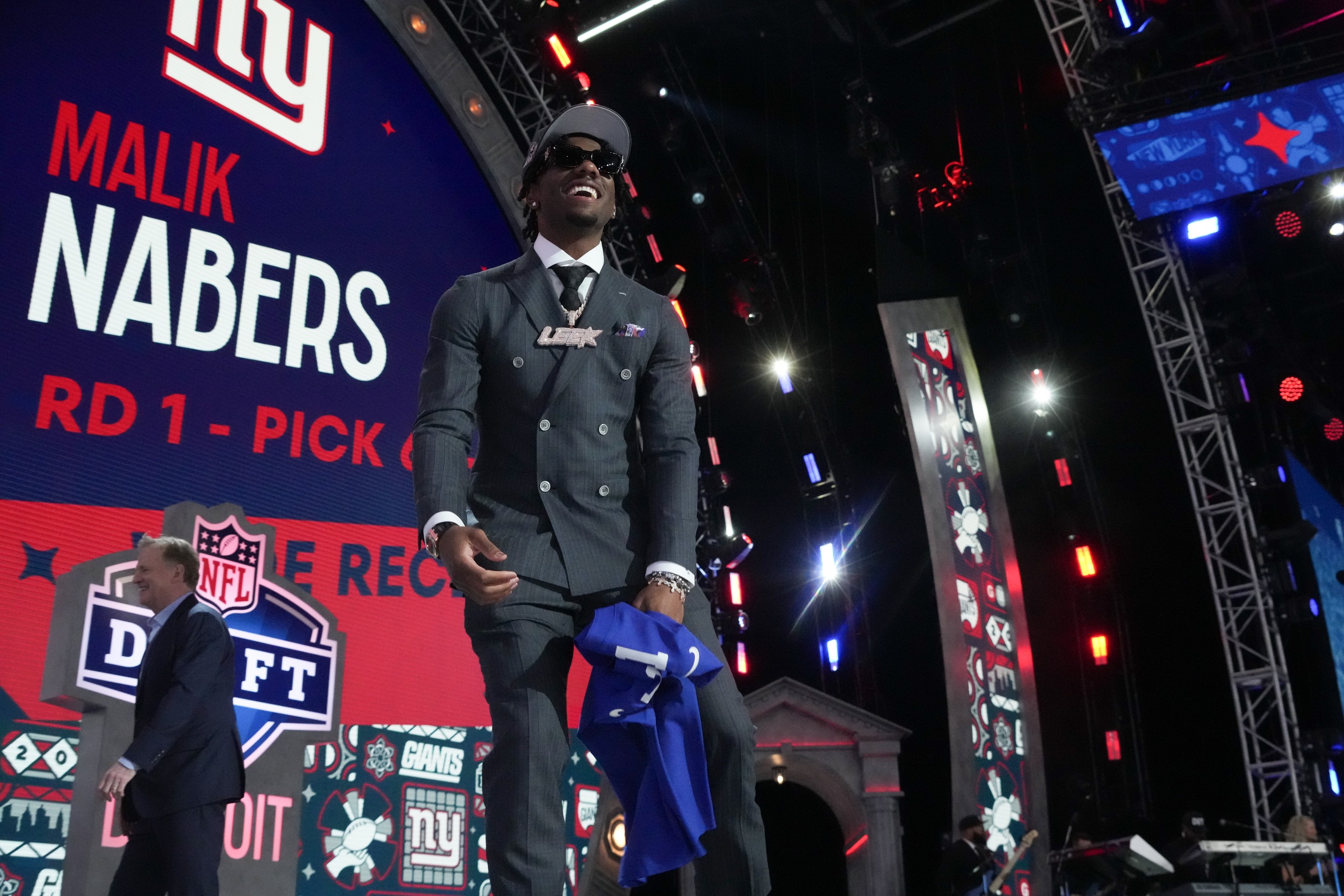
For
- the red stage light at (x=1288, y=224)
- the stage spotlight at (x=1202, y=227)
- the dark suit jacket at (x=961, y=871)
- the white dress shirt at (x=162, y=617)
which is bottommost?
the dark suit jacket at (x=961, y=871)

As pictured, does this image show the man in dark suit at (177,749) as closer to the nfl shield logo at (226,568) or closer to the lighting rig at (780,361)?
the nfl shield logo at (226,568)

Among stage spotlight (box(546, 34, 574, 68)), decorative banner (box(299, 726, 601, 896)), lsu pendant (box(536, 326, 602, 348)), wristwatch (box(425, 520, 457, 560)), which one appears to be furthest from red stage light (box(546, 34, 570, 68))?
wristwatch (box(425, 520, 457, 560))

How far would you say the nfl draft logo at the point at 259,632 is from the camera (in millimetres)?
4723

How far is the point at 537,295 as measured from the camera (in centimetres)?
226

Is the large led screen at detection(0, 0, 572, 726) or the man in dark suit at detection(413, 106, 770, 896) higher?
the large led screen at detection(0, 0, 572, 726)

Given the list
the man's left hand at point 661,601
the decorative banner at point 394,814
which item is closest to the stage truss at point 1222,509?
the decorative banner at point 394,814

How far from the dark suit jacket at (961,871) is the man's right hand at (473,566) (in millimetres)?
7877

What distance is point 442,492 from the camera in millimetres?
2035

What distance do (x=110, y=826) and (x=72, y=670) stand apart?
597 millimetres

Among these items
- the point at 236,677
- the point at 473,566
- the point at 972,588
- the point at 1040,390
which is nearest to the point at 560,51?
the point at 972,588

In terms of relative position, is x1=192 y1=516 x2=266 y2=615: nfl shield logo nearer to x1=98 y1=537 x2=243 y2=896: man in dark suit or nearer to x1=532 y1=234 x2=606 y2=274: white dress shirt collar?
x1=98 y1=537 x2=243 y2=896: man in dark suit

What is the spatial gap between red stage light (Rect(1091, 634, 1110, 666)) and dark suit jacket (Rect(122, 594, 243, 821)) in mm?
13930

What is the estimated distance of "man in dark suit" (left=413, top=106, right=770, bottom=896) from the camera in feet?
6.27

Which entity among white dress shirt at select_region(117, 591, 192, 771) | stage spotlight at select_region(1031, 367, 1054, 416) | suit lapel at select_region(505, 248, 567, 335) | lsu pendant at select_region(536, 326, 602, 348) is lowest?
white dress shirt at select_region(117, 591, 192, 771)
